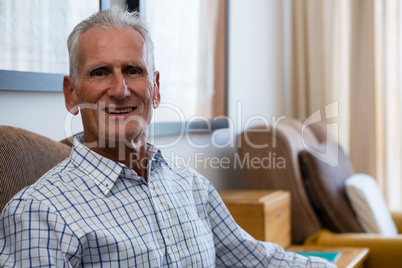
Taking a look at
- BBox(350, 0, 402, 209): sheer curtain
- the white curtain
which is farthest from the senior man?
BBox(350, 0, 402, 209): sheer curtain

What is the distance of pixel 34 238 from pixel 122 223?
0.73ft

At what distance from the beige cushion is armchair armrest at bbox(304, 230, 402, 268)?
17 cm

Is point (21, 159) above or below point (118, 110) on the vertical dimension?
below

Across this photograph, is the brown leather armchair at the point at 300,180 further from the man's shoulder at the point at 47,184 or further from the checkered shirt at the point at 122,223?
the man's shoulder at the point at 47,184

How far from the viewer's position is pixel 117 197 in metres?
1.25

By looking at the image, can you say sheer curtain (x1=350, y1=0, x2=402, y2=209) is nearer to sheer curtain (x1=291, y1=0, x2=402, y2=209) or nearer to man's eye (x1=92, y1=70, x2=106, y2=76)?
sheer curtain (x1=291, y1=0, x2=402, y2=209)

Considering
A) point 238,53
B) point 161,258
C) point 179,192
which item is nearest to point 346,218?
point 238,53

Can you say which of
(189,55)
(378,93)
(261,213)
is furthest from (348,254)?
(378,93)

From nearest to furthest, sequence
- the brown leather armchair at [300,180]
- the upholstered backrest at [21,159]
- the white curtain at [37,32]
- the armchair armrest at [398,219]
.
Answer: the upholstered backrest at [21,159]
the white curtain at [37,32]
the brown leather armchair at [300,180]
the armchair armrest at [398,219]

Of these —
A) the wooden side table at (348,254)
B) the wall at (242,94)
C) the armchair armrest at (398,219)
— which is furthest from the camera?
the armchair armrest at (398,219)

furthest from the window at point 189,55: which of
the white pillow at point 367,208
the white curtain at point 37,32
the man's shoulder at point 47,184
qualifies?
the man's shoulder at point 47,184

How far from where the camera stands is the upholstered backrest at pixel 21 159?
1196 mm

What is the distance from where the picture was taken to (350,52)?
12.3 feet

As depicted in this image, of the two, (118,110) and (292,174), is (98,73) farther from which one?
(292,174)
